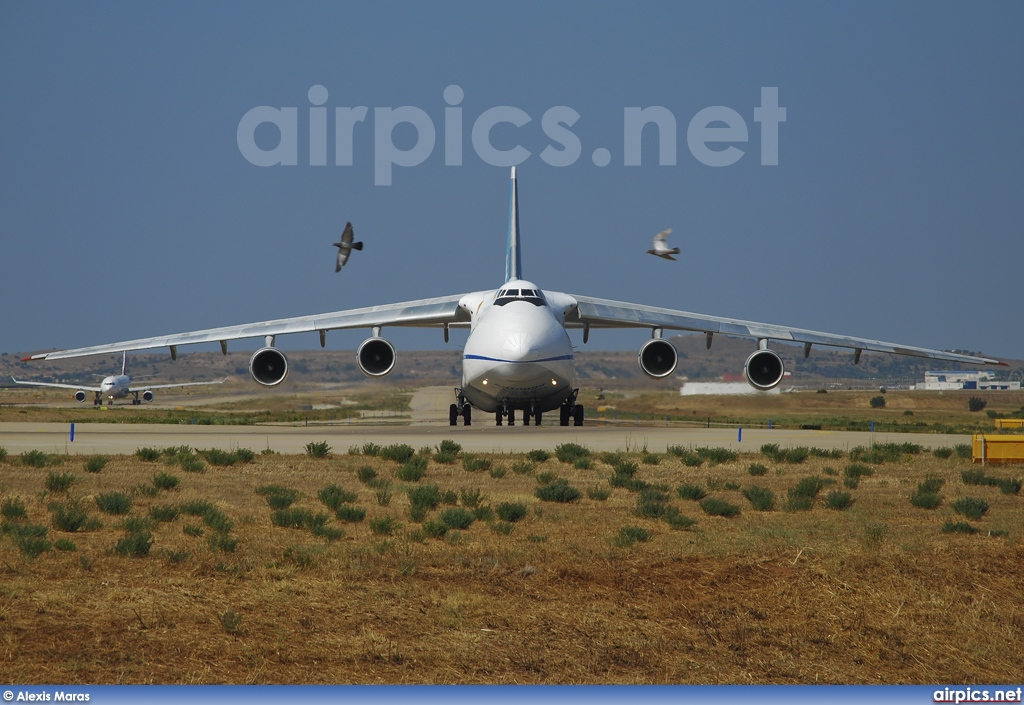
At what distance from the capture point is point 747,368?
2831 centimetres

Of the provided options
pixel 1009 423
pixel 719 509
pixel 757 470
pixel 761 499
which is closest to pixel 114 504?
pixel 719 509

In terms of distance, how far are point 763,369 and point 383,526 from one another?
18.9 m

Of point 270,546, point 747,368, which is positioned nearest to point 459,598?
point 270,546

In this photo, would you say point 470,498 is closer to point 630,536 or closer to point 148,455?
point 630,536

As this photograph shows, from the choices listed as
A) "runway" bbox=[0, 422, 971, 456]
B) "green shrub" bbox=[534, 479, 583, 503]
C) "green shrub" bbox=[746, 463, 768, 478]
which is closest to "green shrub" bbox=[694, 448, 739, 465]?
"green shrub" bbox=[746, 463, 768, 478]

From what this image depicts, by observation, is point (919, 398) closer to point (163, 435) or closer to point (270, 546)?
point (163, 435)

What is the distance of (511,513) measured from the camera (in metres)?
12.0

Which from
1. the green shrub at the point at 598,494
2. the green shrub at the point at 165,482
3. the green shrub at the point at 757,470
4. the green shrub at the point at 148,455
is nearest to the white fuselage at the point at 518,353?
the green shrub at the point at 757,470

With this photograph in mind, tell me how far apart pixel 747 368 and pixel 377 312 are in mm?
10287

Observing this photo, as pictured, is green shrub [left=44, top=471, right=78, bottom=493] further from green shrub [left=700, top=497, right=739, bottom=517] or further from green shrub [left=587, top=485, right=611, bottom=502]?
green shrub [left=700, top=497, right=739, bottom=517]

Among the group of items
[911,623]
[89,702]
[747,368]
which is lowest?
[911,623]

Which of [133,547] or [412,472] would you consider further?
[412,472]

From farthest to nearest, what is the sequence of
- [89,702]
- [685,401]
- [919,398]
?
[919,398], [685,401], [89,702]

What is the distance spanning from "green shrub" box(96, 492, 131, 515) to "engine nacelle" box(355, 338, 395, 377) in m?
16.3
